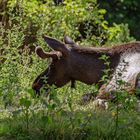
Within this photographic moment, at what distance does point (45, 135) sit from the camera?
6.45m

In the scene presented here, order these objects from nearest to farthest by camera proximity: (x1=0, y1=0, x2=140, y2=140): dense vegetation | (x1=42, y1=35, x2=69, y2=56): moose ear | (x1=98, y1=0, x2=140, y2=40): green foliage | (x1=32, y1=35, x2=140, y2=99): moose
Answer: (x1=0, y1=0, x2=140, y2=140): dense vegetation < (x1=42, y1=35, x2=69, y2=56): moose ear < (x1=32, y1=35, x2=140, y2=99): moose < (x1=98, y1=0, x2=140, y2=40): green foliage

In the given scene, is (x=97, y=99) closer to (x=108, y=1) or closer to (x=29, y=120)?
(x=29, y=120)

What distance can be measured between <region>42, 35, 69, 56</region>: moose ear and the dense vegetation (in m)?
0.53

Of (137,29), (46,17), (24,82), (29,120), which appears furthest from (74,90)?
(137,29)

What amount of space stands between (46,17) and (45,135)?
778 centimetres

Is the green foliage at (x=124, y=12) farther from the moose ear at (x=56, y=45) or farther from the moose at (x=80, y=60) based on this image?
the moose ear at (x=56, y=45)

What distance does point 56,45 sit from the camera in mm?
9992

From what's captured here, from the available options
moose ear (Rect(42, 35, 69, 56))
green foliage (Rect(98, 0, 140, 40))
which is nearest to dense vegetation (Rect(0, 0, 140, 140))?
moose ear (Rect(42, 35, 69, 56))

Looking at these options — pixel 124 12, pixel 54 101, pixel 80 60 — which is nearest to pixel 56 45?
pixel 80 60

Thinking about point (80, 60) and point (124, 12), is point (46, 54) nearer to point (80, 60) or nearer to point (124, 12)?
point (80, 60)

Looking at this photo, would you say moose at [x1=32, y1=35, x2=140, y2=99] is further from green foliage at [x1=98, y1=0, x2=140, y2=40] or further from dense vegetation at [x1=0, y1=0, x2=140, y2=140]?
green foliage at [x1=98, y1=0, x2=140, y2=40]

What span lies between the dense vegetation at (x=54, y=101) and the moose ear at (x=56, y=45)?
53cm

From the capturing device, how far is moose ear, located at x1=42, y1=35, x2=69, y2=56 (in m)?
9.95

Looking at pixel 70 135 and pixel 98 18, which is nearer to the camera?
pixel 70 135
